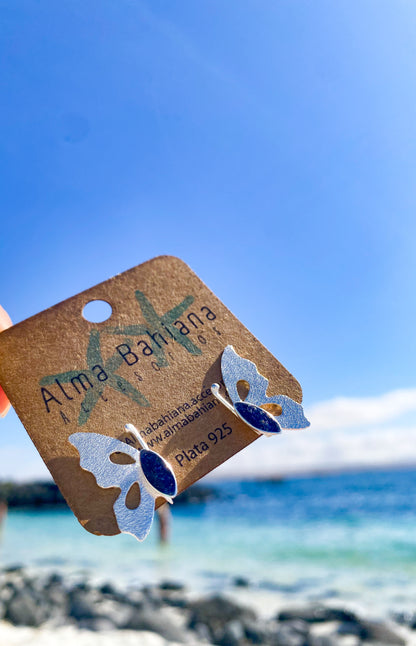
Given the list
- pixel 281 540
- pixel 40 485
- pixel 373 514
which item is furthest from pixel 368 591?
pixel 40 485

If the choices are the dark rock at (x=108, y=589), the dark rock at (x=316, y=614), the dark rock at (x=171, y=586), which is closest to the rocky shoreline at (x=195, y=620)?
the dark rock at (x=316, y=614)

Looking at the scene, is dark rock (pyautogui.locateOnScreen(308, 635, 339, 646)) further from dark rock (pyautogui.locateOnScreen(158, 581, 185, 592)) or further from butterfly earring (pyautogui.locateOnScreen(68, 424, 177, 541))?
butterfly earring (pyautogui.locateOnScreen(68, 424, 177, 541))

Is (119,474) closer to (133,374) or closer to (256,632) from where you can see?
(133,374)

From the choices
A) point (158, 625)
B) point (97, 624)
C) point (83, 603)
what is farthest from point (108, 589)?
point (158, 625)

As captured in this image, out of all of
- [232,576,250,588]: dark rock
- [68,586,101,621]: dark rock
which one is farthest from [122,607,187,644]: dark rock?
[232,576,250,588]: dark rock

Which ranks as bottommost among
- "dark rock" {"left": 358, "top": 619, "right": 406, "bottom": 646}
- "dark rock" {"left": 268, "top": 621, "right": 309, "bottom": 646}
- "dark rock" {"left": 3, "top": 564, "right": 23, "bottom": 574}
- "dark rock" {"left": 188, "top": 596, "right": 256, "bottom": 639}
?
"dark rock" {"left": 358, "top": 619, "right": 406, "bottom": 646}

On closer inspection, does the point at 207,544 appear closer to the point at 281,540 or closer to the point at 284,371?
the point at 281,540
